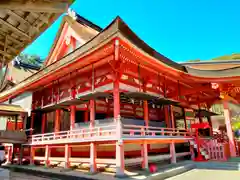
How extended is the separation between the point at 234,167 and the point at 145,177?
499 centimetres

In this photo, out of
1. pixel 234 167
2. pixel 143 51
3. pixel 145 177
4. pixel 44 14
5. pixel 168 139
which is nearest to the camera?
pixel 44 14

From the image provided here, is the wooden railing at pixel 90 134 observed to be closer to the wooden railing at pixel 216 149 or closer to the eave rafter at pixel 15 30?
the eave rafter at pixel 15 30

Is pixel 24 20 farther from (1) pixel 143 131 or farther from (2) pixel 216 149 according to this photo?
(2) pixel 216 149

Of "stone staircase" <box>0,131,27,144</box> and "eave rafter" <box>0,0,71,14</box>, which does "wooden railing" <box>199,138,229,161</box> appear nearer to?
"eave rafter" <box>0,0,71,14</box>

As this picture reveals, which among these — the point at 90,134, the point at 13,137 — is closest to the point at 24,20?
the point at 90,134

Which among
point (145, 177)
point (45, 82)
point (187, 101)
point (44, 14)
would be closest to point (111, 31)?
point (44, 14)

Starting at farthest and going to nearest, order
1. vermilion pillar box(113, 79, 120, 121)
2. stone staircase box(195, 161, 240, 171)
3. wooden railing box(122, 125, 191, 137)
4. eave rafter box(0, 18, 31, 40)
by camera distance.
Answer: stone staircase box(195, 161, 240, 171) → vermilion pillar box(113, 79, 120, 121) → wooden railing box(122, 125, 191, 137) → eave rafter box(0, 18, 31, 40)

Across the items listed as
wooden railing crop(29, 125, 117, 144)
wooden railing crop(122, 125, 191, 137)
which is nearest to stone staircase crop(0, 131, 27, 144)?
wooden railing crop(29, 125, 117, 144)

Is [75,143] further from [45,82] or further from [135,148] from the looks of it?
[45,82]

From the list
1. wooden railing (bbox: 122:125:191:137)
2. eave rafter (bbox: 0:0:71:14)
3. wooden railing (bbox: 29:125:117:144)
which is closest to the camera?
eave rafter (bbox: 0:0:71:14)

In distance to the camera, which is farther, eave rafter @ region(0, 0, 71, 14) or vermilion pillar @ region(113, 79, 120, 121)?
vermilion pillar @ region(113, 79, 120, 121)

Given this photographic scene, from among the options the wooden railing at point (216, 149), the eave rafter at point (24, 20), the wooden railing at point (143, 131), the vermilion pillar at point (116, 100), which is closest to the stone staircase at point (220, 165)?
the wooden railing at point (216, 149)

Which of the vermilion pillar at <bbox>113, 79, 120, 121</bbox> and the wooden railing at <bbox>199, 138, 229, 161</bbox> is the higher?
the vermilion pillar at <bbox>113, 79, 120, 121</bbox>

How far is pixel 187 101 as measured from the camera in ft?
49.1
